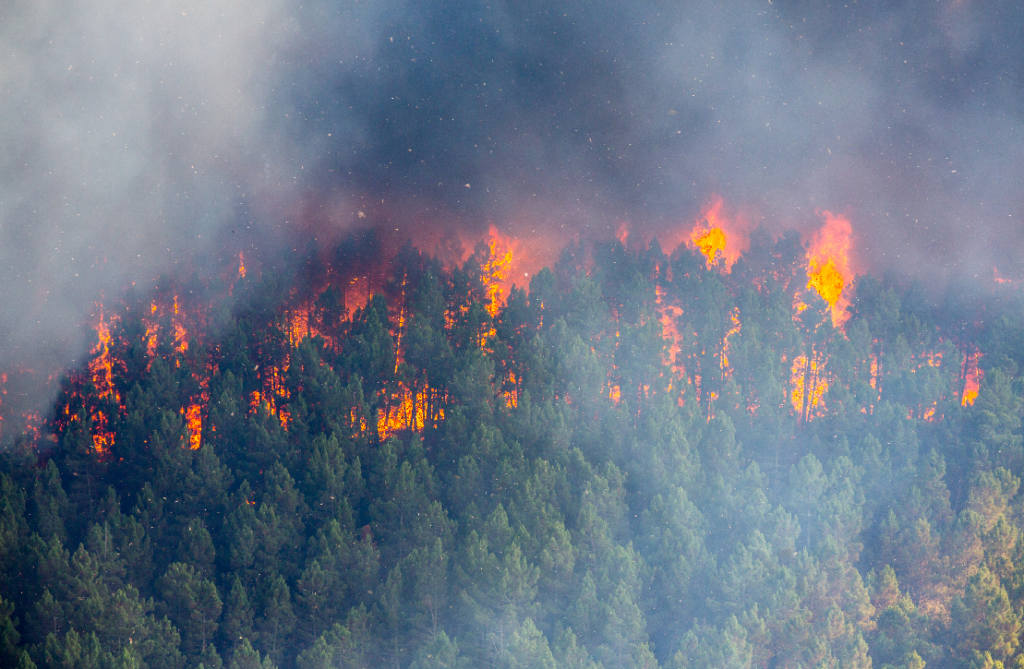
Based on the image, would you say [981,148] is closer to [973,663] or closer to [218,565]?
[973,663]

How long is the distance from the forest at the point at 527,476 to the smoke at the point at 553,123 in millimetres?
1915

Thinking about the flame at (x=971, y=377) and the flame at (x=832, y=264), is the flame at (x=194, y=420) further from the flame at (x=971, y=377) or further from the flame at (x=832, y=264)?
the flame at (x=971, y=377)

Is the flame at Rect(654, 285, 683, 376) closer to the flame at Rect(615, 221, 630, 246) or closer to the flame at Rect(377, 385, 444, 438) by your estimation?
the flame at Rect(615, 221, 630, 246)

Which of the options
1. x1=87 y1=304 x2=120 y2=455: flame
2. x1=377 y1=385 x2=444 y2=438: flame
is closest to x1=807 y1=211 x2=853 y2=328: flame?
x1=377 y1=385 x2=444 y2=438: flame

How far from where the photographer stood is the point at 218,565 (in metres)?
22.0

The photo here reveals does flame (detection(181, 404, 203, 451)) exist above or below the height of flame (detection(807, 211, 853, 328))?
below

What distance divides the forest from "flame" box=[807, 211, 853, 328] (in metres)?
0.77

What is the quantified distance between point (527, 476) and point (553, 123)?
42.7ft

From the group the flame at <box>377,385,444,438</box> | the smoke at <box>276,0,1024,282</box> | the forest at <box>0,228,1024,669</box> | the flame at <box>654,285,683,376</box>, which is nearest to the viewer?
the forest at <box>0,228,1024,669</box>

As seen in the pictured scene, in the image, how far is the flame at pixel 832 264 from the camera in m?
31.8

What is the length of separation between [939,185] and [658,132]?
372 inches

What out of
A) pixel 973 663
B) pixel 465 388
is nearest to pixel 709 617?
pixel 973 663

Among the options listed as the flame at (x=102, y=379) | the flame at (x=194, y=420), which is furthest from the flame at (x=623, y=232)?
the flame at (x=102, y=379)

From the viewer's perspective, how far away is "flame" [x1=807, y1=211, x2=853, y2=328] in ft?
104
